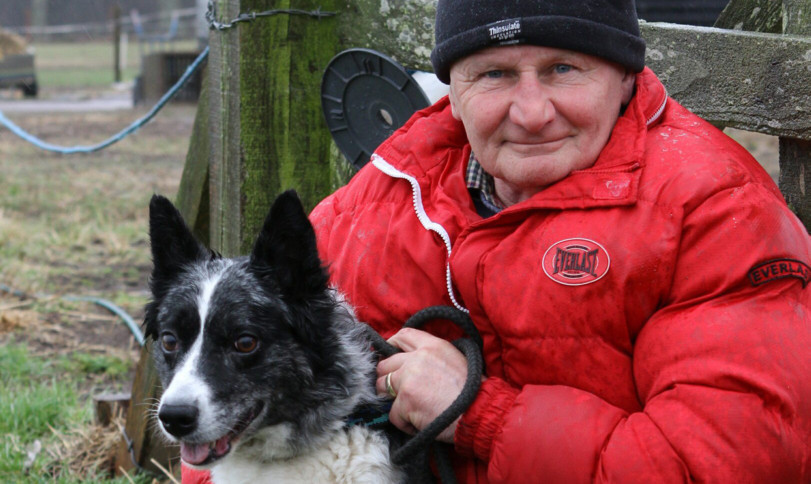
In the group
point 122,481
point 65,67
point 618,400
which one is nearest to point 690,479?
point 618,400

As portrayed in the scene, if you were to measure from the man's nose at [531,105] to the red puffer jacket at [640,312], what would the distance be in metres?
0.17

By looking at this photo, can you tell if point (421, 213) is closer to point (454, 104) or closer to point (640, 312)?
point (454, 104)

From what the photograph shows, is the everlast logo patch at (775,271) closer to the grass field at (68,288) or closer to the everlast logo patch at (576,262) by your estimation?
the everlast logo patch at (576,262)

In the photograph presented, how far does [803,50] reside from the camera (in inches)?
96.9

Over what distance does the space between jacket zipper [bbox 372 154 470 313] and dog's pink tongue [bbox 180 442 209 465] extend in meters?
0.78

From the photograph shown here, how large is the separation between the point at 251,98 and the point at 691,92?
162cm

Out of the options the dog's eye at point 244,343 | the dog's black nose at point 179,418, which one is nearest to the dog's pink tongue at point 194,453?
the dog's black nose at point 179,418

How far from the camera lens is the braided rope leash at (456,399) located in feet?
7.32

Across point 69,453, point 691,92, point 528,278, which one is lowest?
point 69,453

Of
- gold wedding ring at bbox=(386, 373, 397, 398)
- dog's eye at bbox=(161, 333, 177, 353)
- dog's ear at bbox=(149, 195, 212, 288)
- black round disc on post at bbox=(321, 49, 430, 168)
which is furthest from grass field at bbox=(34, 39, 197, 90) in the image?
gold wedding ring at bbox=(386, 373, 397, 398)

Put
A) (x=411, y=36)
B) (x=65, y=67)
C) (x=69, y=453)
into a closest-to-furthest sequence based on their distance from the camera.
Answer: (x=411, y=36)
(x=69, y=453)
(x=65, y=67)

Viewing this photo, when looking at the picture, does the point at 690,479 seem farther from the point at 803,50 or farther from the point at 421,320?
the point at 803,50

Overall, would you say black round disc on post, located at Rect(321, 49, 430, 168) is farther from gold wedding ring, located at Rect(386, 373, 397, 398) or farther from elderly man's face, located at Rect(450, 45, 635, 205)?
gold wedding ring, located at Rect(386, 373, 397, 398)

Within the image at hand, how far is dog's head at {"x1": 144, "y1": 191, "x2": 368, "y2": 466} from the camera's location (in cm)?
231
